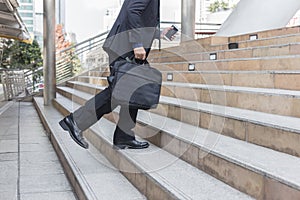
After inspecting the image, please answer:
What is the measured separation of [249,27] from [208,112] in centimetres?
441

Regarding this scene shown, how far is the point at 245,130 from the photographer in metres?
2.19

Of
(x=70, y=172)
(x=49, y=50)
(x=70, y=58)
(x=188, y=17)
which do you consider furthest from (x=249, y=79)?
(x=70, y=58)

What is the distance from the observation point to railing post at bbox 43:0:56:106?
22.5 feet

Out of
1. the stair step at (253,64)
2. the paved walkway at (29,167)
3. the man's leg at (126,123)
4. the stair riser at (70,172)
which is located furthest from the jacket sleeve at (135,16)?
the stair step at (253,64)

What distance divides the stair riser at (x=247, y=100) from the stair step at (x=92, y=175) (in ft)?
3.46

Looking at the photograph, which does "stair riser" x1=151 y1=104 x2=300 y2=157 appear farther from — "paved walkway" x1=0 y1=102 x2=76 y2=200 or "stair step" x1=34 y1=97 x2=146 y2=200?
"paved walkway" x1=0 y1=102 x2=76 y2=200

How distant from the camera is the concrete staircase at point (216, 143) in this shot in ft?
5.65

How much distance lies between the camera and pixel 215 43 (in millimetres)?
5566

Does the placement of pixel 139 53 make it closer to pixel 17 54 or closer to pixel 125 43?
pixel 125 43

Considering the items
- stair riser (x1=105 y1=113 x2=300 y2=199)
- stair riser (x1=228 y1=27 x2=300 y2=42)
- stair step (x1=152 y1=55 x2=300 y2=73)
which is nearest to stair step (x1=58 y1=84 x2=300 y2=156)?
stair riser (x1=105 y1=113 x2=300 y2=199)

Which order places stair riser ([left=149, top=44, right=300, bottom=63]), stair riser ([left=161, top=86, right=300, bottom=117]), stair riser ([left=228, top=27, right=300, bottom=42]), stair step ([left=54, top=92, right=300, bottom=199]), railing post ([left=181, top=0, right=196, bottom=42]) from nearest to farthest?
1. stair step ([left=54, top=92, right=300, bottom=199])
2. stair riser ([left=161, top=86, right=300, bottom=117])
3. stair riser ([left=149, top=44, right=300, bottom=63])
4. stair riser ([left=228, top=27, right=300, bottom=42])
5. railing post ([left=181, top=0, right=196, bottom=42])

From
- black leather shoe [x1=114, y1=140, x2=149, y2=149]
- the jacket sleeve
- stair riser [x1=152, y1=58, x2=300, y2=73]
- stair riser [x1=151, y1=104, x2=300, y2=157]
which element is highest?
the jacket sleeve

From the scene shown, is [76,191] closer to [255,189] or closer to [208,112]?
[208,112]

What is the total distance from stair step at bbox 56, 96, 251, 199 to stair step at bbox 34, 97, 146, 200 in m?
0.07
